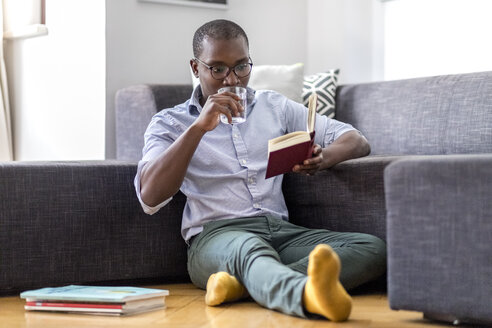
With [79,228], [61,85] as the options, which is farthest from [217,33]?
[61,85]

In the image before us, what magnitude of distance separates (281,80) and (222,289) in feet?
4.41

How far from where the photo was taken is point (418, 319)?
220 centimetres

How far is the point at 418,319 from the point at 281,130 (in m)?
0.92

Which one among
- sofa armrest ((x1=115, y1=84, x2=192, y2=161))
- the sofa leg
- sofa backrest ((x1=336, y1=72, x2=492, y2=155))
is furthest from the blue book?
sofa backrest ((x1=336, y1=72, x2=492, y2=155))

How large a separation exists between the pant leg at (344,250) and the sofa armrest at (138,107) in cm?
86

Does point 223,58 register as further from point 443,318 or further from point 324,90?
point 443,318

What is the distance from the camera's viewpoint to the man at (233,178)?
2488 millimetres

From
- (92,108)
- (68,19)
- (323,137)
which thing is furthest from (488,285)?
(68,19)

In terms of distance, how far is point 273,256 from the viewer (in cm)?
239

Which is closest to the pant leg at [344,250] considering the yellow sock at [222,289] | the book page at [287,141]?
the yellow sock at [222,289]

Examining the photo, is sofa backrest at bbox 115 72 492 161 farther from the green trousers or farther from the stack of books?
the stack of books

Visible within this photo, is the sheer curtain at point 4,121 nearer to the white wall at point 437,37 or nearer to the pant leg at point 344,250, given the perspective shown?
the white wall at point 437,37

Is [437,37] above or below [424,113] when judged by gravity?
above

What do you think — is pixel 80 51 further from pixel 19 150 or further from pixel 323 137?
pixel 323 137
